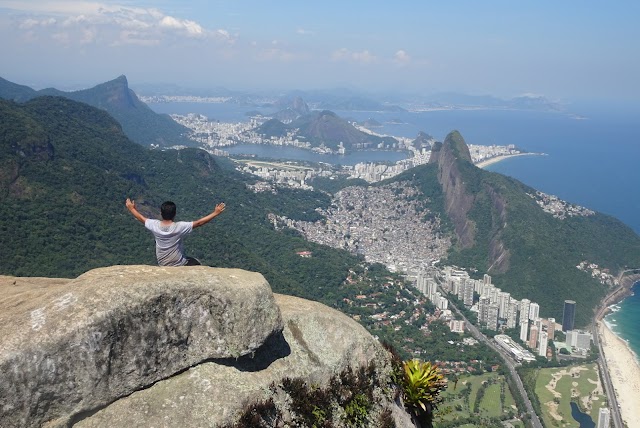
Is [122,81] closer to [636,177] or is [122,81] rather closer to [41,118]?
[41,118]

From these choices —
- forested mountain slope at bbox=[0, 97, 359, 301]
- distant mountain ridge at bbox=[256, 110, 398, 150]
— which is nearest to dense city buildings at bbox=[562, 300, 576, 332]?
forested mountain slope at bbox=[0, 97, 359, 301]

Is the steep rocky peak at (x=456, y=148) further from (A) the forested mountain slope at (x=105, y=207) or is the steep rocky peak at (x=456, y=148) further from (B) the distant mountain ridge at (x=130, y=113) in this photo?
(B) the distant mountain ridge at (x=130, y=113)

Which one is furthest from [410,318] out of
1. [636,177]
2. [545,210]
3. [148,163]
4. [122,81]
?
[122,81]

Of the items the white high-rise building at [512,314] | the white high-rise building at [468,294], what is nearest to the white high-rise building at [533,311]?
the white high-rise building at [512,314]

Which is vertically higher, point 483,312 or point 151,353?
point 151,353

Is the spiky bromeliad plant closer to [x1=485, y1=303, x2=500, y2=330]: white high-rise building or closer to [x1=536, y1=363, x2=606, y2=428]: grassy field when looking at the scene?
[x1=536, y1=363, x2=606, y2=428]: grassy field

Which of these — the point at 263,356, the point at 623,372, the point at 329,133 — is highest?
the point at 263,356

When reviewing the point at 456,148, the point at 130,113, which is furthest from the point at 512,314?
the point at 130,113

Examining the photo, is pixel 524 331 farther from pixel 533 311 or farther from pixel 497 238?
pixel 497 238
